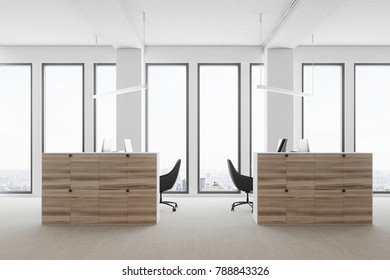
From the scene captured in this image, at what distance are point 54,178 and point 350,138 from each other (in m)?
7.94

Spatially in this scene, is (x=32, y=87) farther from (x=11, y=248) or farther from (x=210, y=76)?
(x=11, y=248)

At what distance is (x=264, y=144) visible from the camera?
1077cm

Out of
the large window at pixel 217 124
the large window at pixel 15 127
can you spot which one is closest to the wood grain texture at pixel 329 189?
the large window at pixel 217 124

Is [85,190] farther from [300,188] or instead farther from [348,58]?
[348,58]

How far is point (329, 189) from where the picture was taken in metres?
7.01

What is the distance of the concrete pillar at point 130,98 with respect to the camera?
10.3 meters

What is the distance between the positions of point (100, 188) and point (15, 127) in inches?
218

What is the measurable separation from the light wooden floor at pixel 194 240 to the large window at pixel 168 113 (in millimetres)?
3386

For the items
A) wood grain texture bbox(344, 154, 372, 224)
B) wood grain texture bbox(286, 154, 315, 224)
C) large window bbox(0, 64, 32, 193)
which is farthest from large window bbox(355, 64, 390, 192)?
large window bbox(0, 64, 32, 193)

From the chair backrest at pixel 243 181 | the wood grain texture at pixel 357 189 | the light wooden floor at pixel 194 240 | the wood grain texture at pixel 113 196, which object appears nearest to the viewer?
the light wooden floor at pixel 194 240

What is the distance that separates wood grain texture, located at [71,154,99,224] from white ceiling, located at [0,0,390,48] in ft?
9.77

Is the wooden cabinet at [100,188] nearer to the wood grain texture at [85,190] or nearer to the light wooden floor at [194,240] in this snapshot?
the wood grain texture at [85,190]

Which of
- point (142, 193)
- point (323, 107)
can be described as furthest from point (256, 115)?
point (142, 193)

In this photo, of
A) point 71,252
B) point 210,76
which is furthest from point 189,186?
point 71,252
